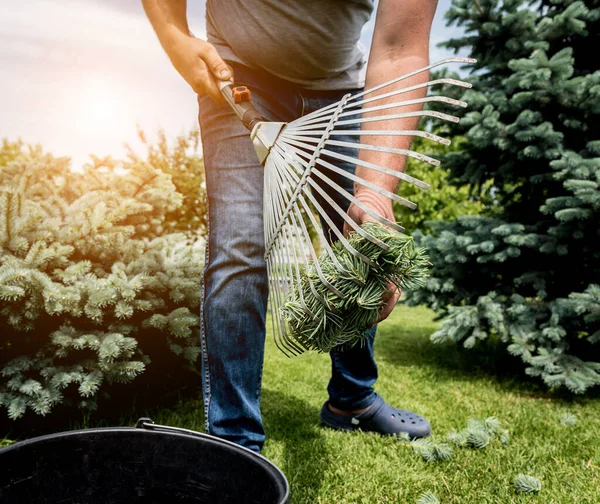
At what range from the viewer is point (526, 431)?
211 centimetres

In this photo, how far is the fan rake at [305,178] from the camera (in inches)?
37.6

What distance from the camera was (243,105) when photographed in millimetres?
1393

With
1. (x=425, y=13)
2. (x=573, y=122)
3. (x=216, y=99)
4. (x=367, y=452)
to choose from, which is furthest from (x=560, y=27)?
(x=367, y=452)

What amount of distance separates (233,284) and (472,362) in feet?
8.47

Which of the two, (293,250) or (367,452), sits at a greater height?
(293,250)

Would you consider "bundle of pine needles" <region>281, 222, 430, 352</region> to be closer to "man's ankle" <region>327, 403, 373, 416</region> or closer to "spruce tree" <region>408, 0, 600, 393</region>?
"man's ankle" <region>327, 403, 373, 416</region>

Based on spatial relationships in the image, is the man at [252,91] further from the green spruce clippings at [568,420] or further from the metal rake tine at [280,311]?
the green spruce clippings at [568,420]

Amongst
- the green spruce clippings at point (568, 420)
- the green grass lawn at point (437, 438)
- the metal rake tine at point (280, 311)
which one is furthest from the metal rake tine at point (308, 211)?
the green spruce clippings at point (568, 420)

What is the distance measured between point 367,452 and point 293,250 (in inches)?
43.9

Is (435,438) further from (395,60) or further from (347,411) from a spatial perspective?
(395,60)

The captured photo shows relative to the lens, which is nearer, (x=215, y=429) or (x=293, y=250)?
(x=293, y=250)

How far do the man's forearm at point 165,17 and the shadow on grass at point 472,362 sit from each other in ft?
8.40

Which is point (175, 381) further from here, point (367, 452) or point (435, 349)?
point (435, 349)

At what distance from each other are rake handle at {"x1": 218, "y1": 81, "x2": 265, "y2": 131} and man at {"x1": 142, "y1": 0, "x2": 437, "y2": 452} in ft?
0.21
